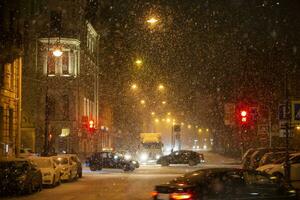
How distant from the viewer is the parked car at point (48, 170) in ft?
93.6

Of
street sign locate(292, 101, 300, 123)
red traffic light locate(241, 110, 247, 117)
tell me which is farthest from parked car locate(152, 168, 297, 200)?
red traffic light locate(241, 110, 247, 117)

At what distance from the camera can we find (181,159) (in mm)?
53625

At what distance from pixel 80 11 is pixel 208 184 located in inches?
2117

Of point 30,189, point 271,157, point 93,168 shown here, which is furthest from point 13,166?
point 93,168

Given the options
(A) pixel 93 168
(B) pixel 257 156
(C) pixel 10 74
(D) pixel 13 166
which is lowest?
(A) pixel 93 168

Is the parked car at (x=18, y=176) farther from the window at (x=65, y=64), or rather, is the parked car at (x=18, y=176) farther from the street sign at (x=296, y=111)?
the window at (x=65, y=64)

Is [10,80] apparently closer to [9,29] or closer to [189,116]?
[9,29]

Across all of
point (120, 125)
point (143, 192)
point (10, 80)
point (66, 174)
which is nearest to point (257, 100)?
point (10, 80)

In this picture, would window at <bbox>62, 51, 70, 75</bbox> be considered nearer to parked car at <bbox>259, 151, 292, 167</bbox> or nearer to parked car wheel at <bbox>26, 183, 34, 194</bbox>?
parked car at <bbox>259, 151, 292, 167</bbox>

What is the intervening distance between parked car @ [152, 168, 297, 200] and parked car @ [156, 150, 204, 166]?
3870 centimetres

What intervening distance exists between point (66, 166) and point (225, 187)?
64.2 ft

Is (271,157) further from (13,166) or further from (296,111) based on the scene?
(13,166)

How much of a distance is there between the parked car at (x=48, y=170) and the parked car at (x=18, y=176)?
2290mm

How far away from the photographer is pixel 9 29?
3931cm
